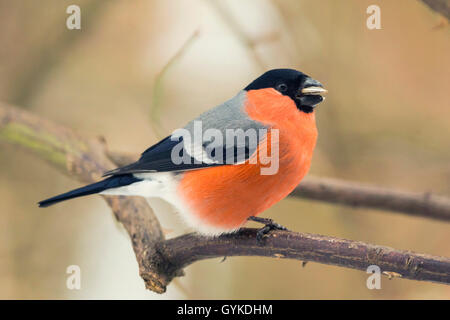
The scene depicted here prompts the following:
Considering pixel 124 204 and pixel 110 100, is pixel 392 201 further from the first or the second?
pixel 110 100

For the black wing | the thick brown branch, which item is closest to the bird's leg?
the black wing

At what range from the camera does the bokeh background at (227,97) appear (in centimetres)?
240

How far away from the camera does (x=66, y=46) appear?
2.69 metres

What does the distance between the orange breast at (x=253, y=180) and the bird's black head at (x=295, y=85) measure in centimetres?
2

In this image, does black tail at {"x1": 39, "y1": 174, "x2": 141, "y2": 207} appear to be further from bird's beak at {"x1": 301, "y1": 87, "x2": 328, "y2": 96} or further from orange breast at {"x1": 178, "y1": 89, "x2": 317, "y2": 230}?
bird's beak at {"x1": 301, "y1": 87, "x2": 328, "y2": 96}

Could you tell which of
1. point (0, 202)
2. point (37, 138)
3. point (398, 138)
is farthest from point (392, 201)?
point (0, 202)

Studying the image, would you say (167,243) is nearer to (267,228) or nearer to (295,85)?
(267,228)

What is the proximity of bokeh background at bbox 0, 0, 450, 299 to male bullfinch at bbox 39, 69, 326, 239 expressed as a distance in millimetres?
570

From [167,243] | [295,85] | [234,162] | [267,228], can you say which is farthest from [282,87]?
[167,243]

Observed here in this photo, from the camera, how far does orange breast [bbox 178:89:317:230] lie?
60.7 inches

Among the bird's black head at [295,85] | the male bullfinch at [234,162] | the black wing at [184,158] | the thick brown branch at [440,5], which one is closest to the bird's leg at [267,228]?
the male bullfinch at [234,162]

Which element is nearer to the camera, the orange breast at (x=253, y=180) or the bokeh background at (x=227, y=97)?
the orange breast at (x=253, y=180)

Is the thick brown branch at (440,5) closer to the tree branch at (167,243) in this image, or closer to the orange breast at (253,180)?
the orange breast at (253,180)

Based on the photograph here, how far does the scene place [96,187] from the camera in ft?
A: 5.00
